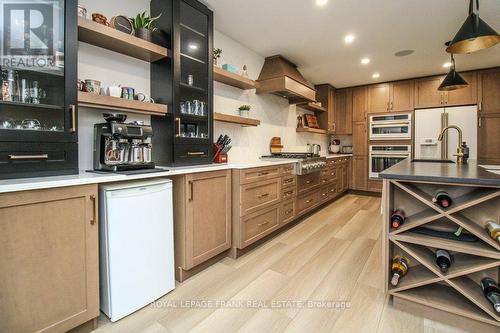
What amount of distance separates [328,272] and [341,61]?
11.0ft

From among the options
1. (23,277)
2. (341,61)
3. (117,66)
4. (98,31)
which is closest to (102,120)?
(117,66)

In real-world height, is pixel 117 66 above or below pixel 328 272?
above

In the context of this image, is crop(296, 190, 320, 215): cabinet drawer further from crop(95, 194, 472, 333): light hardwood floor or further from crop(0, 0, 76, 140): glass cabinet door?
crop(0, 0, 76, 140): glass cabinet door

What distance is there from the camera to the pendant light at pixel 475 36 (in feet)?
5.74

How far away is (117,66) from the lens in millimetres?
2020

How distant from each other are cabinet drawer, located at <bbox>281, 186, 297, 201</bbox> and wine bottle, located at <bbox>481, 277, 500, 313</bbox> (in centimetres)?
193

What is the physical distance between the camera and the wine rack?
1409 millimetres

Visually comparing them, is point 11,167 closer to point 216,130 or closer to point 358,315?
point 216,130

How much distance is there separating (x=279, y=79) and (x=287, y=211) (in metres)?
1.89

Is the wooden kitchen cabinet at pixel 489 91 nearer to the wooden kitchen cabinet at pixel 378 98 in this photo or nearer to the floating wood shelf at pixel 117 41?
the wooden kitchen cabinet at pixel 378 98

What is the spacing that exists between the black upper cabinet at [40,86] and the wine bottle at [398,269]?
2198 mm

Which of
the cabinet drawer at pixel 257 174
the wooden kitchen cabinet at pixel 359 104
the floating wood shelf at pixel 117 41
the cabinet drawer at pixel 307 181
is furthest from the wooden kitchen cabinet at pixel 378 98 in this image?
the floating wood shelf at pixel 117 41

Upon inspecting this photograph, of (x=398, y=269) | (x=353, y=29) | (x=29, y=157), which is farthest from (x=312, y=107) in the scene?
(x=29, y=157)

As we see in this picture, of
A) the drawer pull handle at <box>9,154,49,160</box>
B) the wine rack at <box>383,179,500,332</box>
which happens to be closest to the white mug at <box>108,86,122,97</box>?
the drawer pull handle at <box>9,154,49,160</box>
